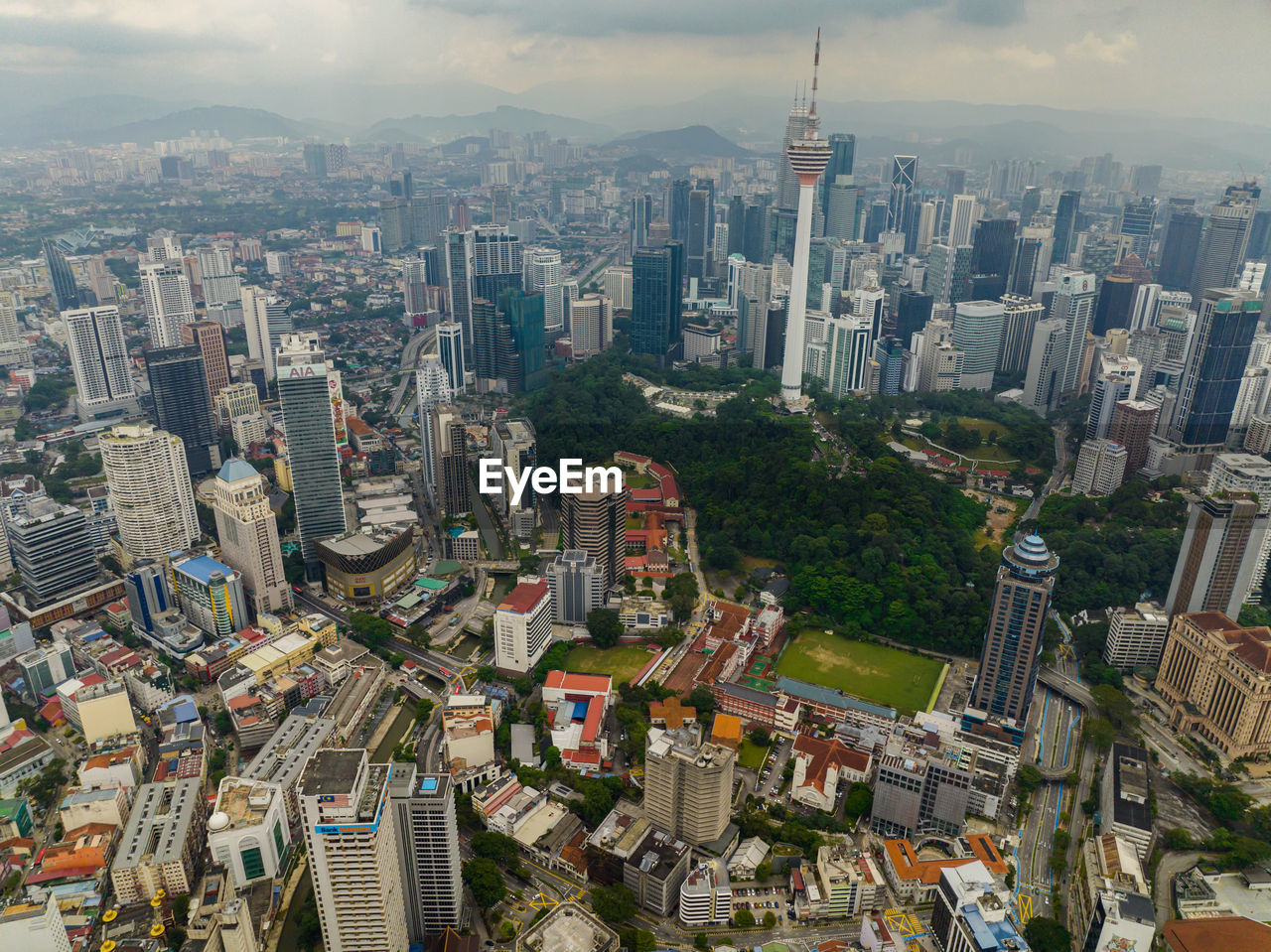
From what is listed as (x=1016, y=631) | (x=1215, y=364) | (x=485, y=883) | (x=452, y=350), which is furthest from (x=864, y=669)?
(x=452, y=350)

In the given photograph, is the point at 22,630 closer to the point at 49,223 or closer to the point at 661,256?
the point at 661,256

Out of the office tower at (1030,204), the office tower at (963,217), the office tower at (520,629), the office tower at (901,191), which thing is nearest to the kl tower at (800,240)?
the office tower at (520,629)

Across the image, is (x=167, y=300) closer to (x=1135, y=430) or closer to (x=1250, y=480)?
(x=1135, y=430)

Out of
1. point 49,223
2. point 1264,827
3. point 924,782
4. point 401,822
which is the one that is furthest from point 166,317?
point 1264,827

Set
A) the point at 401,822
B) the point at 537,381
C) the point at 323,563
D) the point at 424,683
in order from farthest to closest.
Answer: the point at 537,381 < the point at 323,563 < the point at 424,683 < the point at 401,822

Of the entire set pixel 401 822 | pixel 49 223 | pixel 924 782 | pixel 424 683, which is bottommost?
pixel 424 683

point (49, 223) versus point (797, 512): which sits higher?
point (49, 223)
